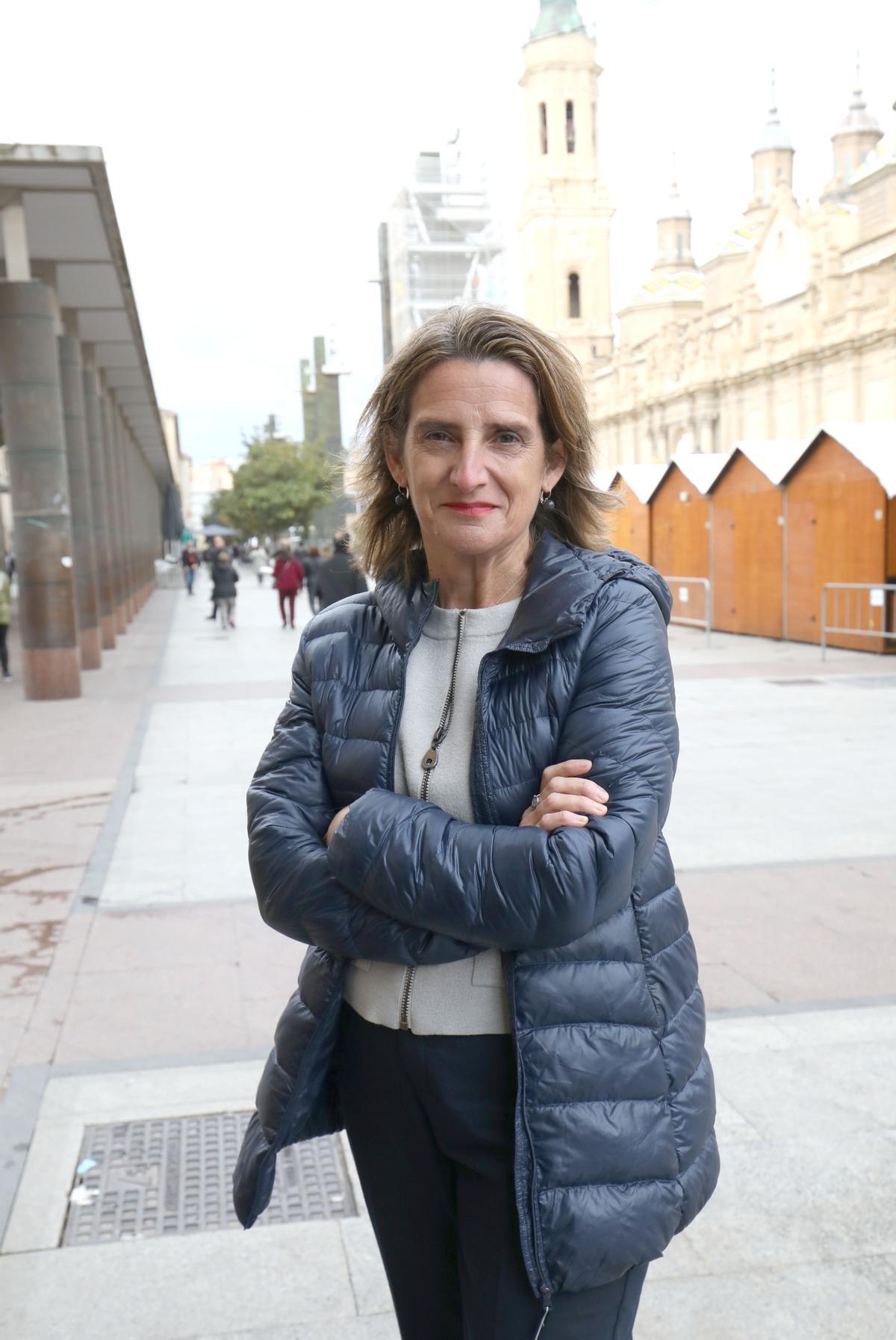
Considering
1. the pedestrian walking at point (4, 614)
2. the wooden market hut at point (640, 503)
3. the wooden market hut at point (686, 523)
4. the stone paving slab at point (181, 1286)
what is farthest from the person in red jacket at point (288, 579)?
the stone paving slab at point (181, 1286)

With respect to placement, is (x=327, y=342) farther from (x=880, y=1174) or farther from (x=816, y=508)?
(x=880, y=1174)

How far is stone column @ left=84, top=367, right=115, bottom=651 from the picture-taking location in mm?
21094

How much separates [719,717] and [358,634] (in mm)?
10291

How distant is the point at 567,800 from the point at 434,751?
24 centimetres

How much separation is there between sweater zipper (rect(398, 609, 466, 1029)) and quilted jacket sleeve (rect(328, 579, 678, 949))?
0.28 feet

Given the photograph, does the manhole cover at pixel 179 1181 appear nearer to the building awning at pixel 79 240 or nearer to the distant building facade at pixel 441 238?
the building awning at pixel 79 240

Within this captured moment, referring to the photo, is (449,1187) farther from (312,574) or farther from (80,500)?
(312,574)

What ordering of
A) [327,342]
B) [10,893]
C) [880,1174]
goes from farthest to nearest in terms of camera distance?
[327,342]
[10,893]
[880,1174]

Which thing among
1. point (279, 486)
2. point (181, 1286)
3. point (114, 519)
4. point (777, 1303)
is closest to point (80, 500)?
point (114, 519)

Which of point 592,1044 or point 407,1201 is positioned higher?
point 592,1044

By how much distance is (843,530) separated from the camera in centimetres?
1794

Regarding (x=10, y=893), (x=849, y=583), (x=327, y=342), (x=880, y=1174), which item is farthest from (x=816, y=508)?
(x=327, y=342)

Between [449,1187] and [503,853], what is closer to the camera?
[503,853]

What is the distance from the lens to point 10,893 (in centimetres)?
646
